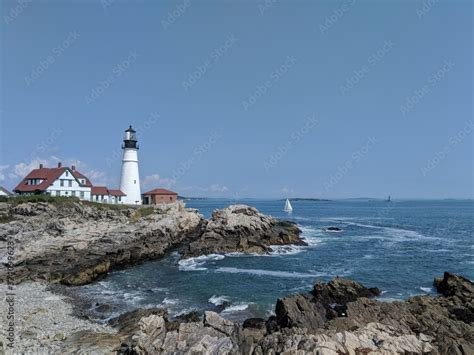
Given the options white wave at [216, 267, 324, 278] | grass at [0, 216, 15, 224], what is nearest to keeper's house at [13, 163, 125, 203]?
grass at [0, 216, 15, 224]

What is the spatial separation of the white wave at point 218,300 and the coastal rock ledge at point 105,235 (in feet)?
34.4

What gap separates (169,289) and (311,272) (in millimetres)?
12280

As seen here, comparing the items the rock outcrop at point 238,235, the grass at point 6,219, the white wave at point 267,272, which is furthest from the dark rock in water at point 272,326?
the grass at point 6,219

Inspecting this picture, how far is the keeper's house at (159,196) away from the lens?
63.6m

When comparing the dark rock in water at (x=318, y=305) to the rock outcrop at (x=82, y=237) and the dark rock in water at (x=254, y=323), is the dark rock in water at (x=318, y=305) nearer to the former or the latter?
the dark rock in water at (x=254, y=323)

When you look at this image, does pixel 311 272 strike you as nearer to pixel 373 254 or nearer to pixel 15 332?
pixel 373 254

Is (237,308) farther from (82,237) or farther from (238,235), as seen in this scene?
(238,235)

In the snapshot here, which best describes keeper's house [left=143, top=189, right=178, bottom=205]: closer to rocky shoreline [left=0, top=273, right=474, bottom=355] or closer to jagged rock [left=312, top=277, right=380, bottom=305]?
rocky shoreline [left=0, top=273, right=474, bottom=355]

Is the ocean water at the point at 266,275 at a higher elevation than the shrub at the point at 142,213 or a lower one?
lower

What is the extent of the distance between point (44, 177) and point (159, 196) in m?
18.0

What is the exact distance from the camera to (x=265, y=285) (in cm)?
2659

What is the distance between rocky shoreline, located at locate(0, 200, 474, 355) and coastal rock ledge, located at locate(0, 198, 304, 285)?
118 millimetres

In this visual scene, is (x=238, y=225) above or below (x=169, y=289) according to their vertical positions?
above

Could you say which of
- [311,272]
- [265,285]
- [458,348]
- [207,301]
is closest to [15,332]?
[207,301]
